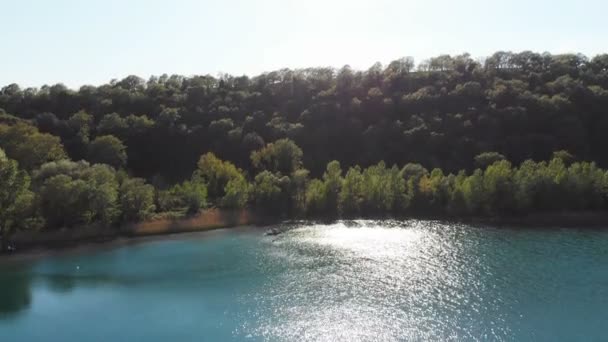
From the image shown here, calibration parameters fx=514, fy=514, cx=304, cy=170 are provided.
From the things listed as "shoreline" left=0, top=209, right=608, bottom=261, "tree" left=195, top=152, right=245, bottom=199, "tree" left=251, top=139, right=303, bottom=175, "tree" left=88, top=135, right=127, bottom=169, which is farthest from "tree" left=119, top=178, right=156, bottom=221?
"tree" left=251, top=139, right=303, bottom=175

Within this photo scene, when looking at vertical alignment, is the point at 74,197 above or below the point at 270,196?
above

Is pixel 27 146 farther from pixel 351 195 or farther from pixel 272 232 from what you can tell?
pixel 351 195

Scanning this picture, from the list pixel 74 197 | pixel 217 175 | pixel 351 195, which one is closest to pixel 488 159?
pixel 351 195

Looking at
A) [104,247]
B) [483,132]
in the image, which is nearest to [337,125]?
[483,132]

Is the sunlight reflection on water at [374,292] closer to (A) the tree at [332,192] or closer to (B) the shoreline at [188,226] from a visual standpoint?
(B) the shoreline at [188,226]

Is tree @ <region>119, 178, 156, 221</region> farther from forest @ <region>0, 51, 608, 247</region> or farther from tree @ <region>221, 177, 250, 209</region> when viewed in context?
tree @ <region>221, 177, 250, 209</region>

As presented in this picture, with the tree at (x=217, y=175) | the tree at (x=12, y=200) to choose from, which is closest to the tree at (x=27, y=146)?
the tree at (x=12, y=200)
